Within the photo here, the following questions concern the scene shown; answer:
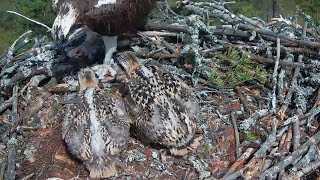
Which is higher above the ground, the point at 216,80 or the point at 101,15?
the point at 101,15

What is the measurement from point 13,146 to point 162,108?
1.03 m

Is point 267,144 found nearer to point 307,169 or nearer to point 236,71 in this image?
point 307,169

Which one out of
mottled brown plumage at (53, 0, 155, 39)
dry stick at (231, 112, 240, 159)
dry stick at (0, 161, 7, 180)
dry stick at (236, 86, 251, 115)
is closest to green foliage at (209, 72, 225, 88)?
dry stick at (236, 86, 251, 115)

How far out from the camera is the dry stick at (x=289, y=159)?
2.99 meters

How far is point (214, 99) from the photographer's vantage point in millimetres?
3697

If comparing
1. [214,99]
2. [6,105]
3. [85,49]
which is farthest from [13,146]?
[214,99]

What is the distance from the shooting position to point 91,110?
10.5 feet

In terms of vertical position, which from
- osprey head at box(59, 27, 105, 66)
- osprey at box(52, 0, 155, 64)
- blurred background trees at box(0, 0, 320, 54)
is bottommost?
blurred background trees at box(0, 0, 320, 54)

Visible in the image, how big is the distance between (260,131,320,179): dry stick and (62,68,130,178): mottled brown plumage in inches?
35.2

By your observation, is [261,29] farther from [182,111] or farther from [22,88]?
[22,88]

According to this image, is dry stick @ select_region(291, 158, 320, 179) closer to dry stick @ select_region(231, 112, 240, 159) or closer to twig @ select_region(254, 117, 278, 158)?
twig @ select_region(254, 117, 278, 158)

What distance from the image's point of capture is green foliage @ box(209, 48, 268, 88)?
3.74 metres

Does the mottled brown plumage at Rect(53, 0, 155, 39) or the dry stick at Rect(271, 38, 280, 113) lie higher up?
the mottled brown plumage at Rect(53, 0, 155, 39)

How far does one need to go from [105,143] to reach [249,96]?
1.16 m
